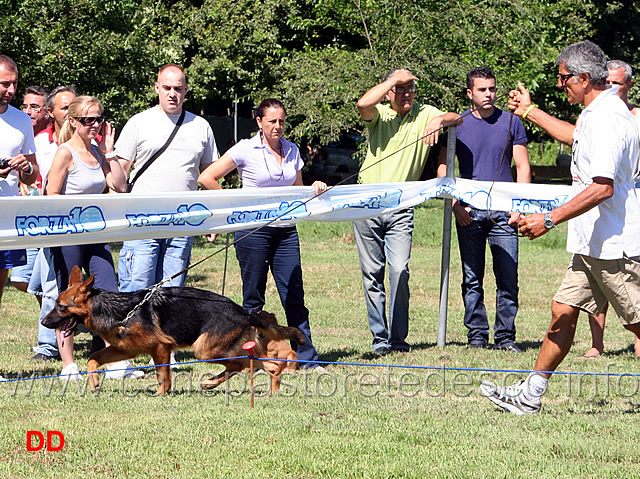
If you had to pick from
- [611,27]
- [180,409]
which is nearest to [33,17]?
[180,409]

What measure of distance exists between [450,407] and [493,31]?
15.7 metres

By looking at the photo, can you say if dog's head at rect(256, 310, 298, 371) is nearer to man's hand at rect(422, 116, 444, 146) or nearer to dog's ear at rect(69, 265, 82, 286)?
dog's ear at rect(69, 265, 82, 286)

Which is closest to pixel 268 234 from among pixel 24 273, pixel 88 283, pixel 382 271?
pixel 382 271

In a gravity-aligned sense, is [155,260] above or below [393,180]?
below

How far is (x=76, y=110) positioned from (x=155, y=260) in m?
1.48

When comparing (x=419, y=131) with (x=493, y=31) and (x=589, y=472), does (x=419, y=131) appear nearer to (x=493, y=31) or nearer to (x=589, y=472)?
(x=589, y=472)

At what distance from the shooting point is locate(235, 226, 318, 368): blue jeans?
7.51m

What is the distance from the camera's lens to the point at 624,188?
5.70 m

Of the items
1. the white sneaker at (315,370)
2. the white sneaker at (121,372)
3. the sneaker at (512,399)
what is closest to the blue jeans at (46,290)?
the white sneaker at (121,372)

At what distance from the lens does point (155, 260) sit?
25.0ft

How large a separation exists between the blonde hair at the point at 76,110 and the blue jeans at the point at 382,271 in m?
2.58

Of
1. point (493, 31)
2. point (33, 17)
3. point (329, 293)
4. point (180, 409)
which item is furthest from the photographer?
point (493, 31)

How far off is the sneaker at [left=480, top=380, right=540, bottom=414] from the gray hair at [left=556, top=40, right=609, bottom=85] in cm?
199

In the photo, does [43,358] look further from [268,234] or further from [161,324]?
[268,234]
